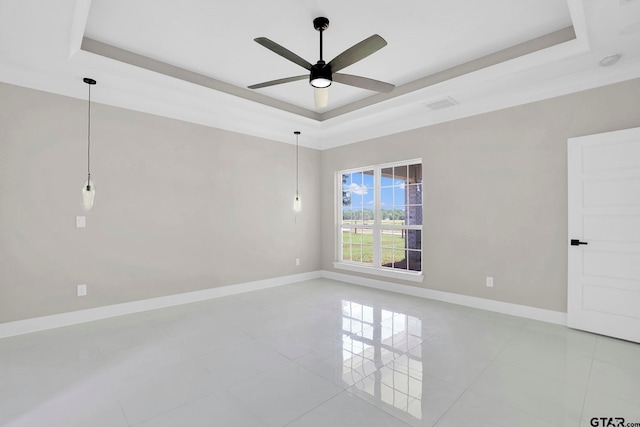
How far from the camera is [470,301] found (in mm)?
4211

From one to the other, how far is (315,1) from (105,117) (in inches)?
119

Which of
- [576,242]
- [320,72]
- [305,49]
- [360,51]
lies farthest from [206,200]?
[576,242]

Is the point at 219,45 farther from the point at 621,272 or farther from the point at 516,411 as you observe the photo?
the point at 621,272

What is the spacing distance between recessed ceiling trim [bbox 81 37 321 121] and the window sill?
2939 mm

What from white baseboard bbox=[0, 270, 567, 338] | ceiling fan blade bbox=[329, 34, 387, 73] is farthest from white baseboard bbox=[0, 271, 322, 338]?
ceiling fan blade bbox=[329, 34, 387, 73]

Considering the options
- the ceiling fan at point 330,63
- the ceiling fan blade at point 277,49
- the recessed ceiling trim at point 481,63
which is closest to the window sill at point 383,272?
the recessed ceiling trim at point 481,63

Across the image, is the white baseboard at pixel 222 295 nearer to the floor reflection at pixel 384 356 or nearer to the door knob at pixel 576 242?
the door knob at pixel 576 242

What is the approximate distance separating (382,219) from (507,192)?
208 centimetres

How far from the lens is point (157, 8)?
2.66 meters

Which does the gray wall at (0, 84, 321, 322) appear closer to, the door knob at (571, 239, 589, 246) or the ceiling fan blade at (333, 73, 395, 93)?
the ceiling fan blade at (333, 73, 395, 93)

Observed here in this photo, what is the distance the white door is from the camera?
119 inches

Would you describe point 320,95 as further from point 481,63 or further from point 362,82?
point 481,63

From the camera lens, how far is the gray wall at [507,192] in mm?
3447

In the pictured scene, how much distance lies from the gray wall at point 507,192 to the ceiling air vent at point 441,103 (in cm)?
31
